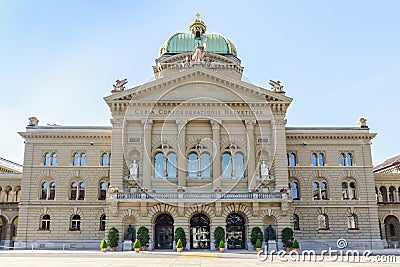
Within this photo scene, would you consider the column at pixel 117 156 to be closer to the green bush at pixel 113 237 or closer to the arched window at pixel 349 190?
the green bush at pixel 113 237

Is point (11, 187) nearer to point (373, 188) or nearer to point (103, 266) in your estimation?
point (103, 266)

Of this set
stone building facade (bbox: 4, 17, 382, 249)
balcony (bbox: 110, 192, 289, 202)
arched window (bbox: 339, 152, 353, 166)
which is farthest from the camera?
arched window (bbox: 339, 152, 353, 166)

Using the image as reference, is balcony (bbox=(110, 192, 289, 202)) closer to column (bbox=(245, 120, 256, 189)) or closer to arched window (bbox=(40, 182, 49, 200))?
column (bbox=(245, 120, 256, 189))

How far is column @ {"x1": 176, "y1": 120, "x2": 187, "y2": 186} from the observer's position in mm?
47562

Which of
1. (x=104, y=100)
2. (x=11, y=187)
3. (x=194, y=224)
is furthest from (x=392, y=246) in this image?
(x=11, y=187)

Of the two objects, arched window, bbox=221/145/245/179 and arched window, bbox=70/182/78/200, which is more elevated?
arched window, bbox=221/145/245/179

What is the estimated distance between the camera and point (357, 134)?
180ft

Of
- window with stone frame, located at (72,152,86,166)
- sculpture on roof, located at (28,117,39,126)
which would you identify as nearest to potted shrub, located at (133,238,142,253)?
window with stone frame, located at (72,152,86,166)

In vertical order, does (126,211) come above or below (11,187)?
below

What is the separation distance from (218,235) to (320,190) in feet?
54.5

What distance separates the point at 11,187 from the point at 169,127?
80.4 feet

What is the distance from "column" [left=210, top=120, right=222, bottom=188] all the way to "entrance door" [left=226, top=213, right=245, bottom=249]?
411cm

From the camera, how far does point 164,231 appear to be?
47.3m

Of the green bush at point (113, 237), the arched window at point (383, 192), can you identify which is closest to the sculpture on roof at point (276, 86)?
the arched window at point (383, 192)
